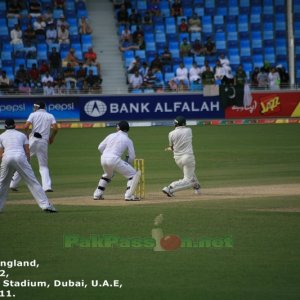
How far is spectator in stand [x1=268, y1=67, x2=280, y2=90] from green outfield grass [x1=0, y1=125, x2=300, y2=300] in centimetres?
1324

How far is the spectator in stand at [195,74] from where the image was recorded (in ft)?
126

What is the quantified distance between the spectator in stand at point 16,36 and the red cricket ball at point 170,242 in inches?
1038

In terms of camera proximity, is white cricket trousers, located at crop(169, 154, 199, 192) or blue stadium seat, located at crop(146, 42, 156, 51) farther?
blue stadium seat, located at crop(146, 42, 156, 51)

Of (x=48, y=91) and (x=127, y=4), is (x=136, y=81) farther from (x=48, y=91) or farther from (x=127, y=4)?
(x=127, y=4)

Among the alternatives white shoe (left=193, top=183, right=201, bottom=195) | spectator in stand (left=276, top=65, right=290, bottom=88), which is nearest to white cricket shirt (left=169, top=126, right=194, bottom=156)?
white shoe (left=193, top=183, right=201, bottom=195)

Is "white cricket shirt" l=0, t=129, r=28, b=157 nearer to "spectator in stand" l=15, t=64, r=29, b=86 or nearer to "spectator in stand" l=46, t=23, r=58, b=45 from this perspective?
"spectator in stand" l=15, t=64, r=29, b=86

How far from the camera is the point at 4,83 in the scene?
36.8 meters

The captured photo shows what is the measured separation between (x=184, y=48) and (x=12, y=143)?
25.0 m

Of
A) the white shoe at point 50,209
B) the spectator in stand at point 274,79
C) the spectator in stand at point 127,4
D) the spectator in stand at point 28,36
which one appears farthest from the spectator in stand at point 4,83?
the white shoe at point 50,209

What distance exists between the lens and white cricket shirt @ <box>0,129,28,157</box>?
16344mm

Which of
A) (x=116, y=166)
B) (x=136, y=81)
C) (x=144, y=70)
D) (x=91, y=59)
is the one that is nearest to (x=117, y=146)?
(x=116, y=166)

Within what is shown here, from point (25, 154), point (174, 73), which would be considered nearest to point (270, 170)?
point (25, 154)

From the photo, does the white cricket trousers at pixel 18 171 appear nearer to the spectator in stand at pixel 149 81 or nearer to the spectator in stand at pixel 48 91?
the spectator in stand at pixel 48 91

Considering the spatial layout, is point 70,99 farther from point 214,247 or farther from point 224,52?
point 214,247
